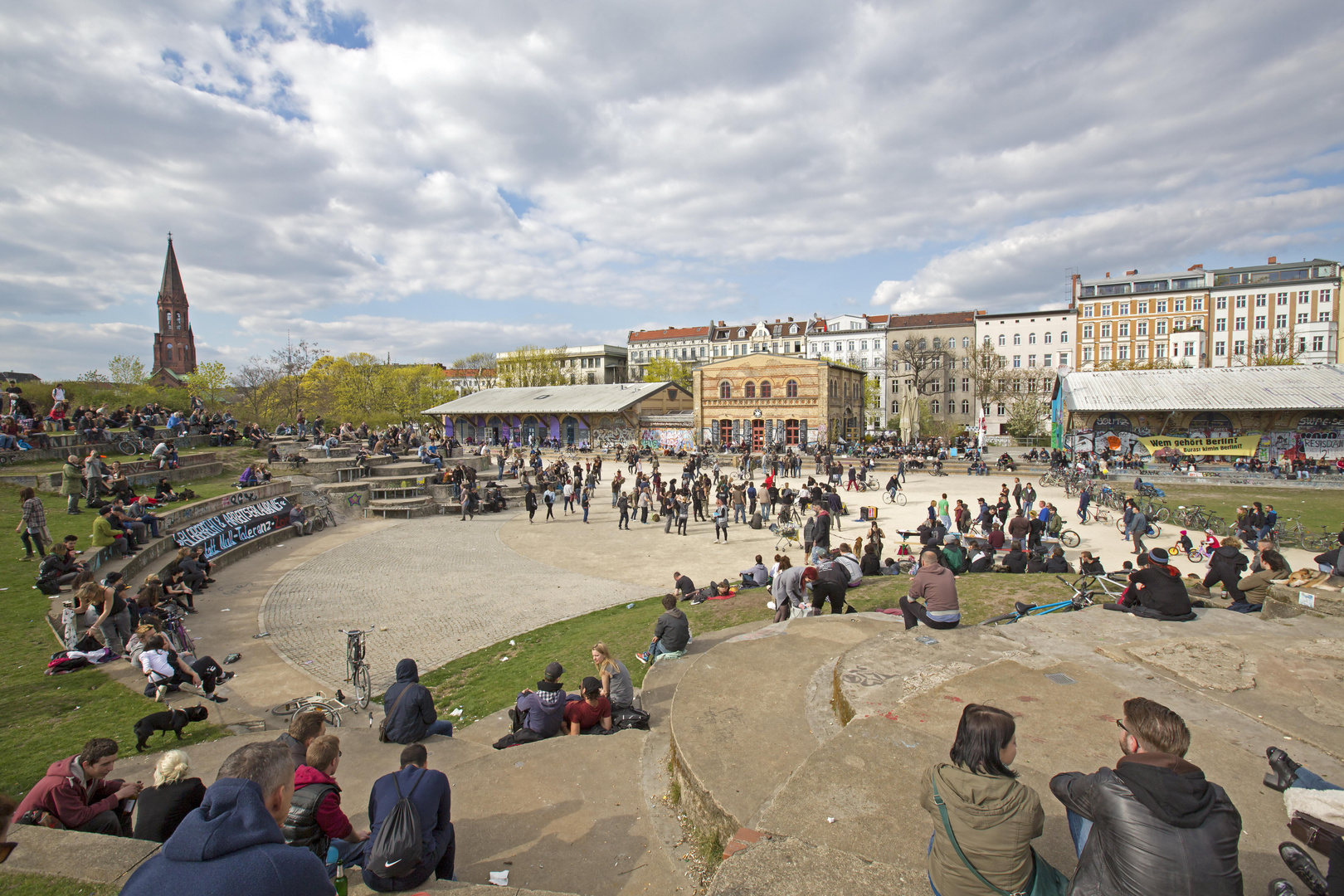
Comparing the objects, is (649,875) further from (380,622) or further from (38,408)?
(38,408)

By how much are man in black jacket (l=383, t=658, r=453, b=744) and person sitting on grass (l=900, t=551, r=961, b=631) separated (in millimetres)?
5841

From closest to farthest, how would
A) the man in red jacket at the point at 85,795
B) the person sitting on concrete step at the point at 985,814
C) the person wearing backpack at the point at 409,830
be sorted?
1. the person sitting on concrete step at the point at 985,814
2. the person wearing backpack at the point at 409,830
3. the man in red jacket at the point at 85,795

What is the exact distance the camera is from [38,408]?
3081cm

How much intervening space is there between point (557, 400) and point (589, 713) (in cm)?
4806

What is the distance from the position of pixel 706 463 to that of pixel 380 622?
2796cm

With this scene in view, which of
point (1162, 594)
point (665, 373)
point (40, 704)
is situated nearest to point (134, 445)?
point (40, 704)

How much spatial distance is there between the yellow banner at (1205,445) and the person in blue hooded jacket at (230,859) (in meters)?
41.7

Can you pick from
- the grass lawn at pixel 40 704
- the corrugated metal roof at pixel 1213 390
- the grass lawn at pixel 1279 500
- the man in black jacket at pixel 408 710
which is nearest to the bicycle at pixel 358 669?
the grass lawn at pixel 40 704

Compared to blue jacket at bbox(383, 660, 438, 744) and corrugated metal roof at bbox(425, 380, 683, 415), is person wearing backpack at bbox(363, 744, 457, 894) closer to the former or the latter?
blue jacket at bbox(383, 660, 438, 744)

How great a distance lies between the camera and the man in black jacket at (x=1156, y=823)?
2.45 m

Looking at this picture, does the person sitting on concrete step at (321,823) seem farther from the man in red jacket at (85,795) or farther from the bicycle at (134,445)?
the bicycle at (134,445)

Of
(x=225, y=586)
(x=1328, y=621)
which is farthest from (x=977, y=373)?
(x=225, y=586)

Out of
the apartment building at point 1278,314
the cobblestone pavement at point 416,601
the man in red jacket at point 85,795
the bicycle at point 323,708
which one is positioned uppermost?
the apartment building at point 1278,314

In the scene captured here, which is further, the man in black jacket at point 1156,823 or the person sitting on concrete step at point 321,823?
the person sitting on concrete step at point 321,823
